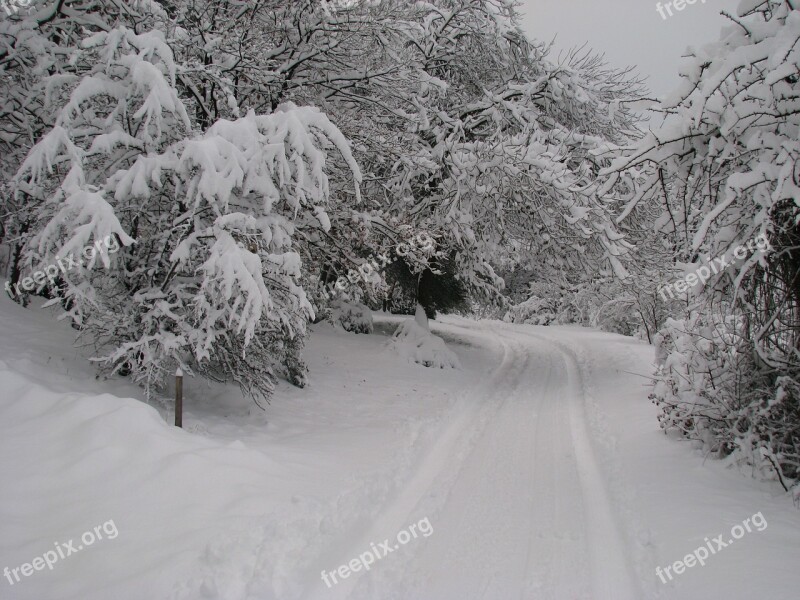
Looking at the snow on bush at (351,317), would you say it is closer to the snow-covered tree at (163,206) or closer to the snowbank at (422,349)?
the snowbank at (422,349)

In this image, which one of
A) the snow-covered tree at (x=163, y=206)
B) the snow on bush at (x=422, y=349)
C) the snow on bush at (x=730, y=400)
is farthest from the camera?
the snow on bush at (x=422, y=349)

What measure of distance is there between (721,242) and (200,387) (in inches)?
267

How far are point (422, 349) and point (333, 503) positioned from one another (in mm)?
7724

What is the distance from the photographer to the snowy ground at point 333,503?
10.9 ft

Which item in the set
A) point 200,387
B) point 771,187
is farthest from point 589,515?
point 200,387

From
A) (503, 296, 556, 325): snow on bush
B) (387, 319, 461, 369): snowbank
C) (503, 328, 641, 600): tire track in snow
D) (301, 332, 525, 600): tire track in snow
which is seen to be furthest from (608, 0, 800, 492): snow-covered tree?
(503, 296, 556, 325): snow on bush

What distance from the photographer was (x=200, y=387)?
729 cm

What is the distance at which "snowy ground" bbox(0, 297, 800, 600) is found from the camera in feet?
10.9

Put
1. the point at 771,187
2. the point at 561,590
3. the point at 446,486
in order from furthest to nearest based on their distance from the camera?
the point at 446,486, the point at 771,187, the point at 561,590

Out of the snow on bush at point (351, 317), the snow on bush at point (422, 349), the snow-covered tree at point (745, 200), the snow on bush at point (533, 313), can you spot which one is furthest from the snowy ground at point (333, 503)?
the snow on bush at point (533, 313)

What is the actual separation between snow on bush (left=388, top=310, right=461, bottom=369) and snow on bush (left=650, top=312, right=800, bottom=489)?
568cm

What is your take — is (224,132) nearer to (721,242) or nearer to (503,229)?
(721,242)

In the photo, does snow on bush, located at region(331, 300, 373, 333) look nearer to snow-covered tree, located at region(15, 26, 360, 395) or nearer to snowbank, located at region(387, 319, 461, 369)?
snowbank, located at region(387, 319, 461, 369)

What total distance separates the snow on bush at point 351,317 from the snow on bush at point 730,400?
8.92m
